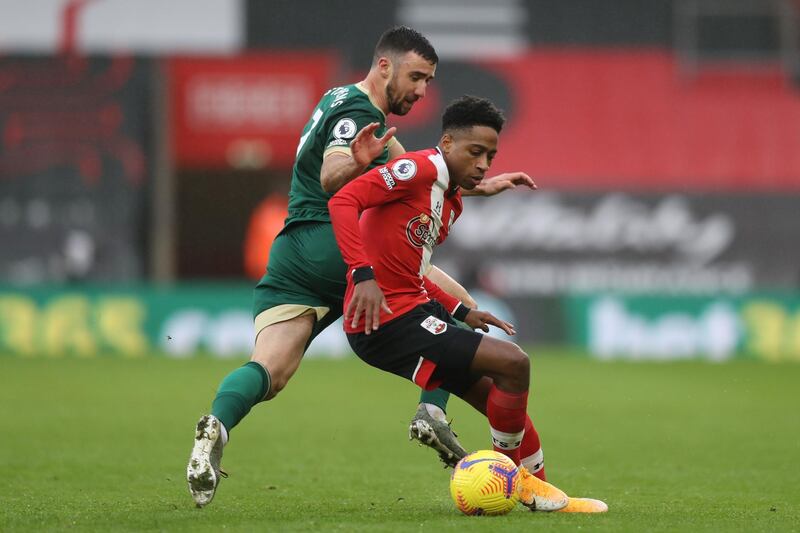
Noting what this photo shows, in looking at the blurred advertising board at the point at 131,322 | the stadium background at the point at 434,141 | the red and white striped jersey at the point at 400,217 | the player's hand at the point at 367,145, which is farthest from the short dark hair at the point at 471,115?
the stadium background at the point at 434,141

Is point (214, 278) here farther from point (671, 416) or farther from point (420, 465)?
point (420, 465)

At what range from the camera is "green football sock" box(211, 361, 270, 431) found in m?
6.00

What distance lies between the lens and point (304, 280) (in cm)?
647

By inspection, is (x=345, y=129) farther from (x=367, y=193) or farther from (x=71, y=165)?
(x=71, y=165)

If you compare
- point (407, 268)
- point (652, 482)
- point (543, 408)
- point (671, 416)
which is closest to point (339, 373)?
point (543, 408)

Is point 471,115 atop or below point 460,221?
atop

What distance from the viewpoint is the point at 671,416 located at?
11.7 m

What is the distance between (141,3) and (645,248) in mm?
9811

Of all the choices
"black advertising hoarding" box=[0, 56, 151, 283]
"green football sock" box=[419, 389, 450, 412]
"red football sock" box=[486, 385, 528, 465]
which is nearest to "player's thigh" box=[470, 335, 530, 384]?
"red football sock" box=[486, 385, 528, 465]

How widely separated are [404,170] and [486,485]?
1.46m

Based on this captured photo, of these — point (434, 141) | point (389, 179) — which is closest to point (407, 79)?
point (389, 179)

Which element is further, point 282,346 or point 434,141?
point 434,141

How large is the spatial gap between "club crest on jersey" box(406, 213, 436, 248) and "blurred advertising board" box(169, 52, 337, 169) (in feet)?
50.3

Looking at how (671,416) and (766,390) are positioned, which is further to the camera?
(766,390)
